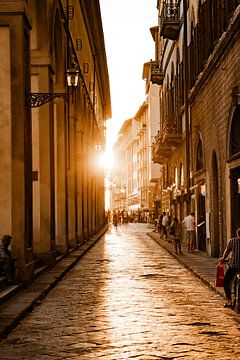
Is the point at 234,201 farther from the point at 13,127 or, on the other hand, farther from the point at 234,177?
the point at 13,127

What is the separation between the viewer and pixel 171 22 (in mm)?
34125

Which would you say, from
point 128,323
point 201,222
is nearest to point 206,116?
point 201,222

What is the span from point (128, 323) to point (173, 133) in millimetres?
24653

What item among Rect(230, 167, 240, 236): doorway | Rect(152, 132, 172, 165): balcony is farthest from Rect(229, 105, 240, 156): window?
Rect(152, 132, 172, 165): balcony

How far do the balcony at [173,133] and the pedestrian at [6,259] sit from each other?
20.7m

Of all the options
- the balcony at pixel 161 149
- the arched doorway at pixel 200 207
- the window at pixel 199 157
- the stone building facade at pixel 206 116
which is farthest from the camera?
the balcony at pixel 161 149

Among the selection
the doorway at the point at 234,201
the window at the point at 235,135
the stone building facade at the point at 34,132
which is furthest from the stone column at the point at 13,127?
the doorway at the point at 234,201

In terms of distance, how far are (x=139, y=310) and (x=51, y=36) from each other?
11.0 meters

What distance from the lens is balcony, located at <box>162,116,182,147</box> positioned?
34.1m

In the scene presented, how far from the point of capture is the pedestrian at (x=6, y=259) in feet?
44.8

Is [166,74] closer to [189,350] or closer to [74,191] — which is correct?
[74,191]

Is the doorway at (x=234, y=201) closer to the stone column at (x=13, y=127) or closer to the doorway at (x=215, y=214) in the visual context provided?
the doorway at (x=215, y=214)

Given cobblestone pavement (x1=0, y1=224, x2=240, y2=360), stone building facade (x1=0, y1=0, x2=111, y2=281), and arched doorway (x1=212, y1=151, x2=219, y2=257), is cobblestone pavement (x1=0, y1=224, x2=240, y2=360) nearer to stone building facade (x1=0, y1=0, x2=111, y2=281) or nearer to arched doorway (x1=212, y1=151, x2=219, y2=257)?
stone building facade (x1=0, y1=0, x2=111, y2=281)

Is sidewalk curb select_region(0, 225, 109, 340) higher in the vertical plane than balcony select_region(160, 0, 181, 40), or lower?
lower
